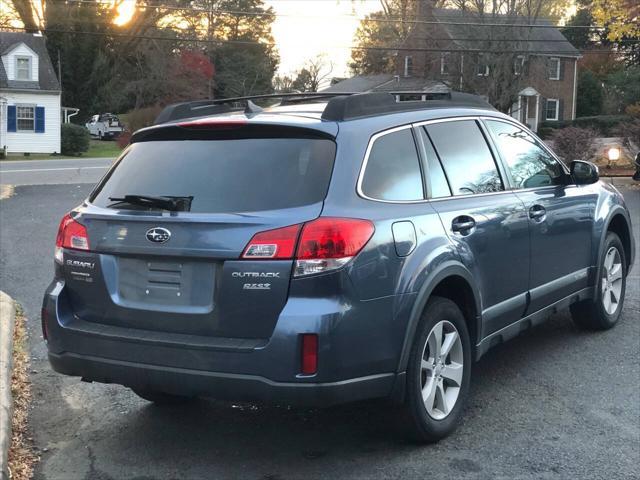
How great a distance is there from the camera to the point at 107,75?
49875 mm

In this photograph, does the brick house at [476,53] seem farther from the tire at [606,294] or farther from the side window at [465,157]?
the side window at [465,157]

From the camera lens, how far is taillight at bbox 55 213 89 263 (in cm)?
407

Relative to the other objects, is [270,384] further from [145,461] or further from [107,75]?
[107,75]

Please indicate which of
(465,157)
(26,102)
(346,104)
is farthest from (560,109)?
(346,104)

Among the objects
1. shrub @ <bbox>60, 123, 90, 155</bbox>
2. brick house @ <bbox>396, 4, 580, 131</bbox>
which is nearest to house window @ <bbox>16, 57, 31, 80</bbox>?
shrub @ <bbox>60, 123, 90, 155</bbox>

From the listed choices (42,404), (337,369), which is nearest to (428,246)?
(337,369)

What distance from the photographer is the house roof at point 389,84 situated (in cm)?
4077

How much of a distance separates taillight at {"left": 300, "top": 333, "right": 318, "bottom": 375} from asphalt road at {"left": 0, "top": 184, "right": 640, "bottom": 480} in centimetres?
60

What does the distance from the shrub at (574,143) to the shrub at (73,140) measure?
2591 centimetres

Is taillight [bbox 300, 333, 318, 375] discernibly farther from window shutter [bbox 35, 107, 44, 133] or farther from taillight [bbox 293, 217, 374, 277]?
window shutter [bbox 35, 107, 44, 133]

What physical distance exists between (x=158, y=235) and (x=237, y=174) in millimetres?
493

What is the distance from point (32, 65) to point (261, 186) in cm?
4135

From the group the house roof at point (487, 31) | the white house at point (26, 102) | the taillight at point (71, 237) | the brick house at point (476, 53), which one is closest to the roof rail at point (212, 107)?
the taillight at point (71, 237)

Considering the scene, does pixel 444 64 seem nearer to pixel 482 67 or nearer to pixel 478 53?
pixel 482 67
